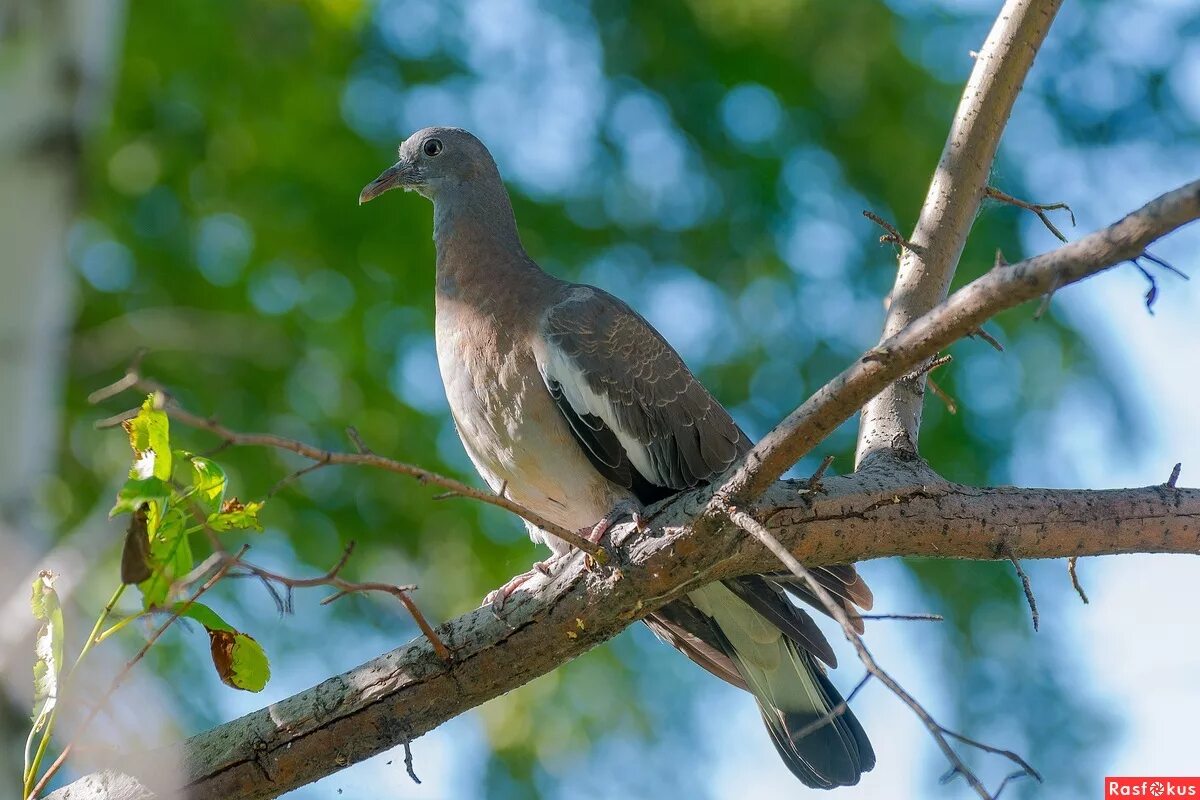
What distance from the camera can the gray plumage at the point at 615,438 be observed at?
12.4 feet

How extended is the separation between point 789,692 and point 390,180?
7.65 feet

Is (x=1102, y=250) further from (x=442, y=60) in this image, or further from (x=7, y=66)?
(x=442, y=60)

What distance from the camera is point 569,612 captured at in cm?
287

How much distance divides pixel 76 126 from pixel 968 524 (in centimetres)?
204

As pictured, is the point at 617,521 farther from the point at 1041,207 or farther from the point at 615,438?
the point at 1041,207

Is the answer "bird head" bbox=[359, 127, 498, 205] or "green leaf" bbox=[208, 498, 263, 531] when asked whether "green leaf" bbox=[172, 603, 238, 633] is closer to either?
"green leaf" bbox=[208, 498, 263, 531]

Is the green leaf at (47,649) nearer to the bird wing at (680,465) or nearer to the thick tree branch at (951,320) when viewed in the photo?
the thick tree branch at (951,320)

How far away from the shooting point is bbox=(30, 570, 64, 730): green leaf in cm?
223

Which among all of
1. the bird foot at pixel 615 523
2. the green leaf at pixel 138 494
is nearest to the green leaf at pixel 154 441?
the green leaf at pixel 138 494

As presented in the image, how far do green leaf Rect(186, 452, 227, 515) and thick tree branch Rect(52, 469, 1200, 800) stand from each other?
0.84m

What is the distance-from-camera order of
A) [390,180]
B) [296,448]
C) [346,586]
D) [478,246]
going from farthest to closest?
[390,180] < [478,246] < [346,586] < [296,448]

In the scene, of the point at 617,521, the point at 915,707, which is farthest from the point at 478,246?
the point at 915,707

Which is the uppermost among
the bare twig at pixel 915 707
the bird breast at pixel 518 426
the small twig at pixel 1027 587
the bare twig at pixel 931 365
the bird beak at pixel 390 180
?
the bird beak at pixel 390 180

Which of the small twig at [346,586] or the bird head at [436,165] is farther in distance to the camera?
the bird head at [436,165]
